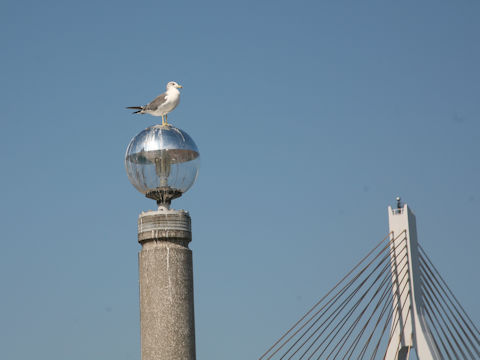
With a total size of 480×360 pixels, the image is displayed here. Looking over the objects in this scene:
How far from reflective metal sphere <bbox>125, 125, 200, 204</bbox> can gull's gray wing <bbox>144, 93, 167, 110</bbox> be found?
2.52 ft

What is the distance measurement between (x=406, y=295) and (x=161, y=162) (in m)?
9.46

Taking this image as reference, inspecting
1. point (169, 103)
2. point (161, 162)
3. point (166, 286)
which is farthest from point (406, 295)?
point (161, 162)

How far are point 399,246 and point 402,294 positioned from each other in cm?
104

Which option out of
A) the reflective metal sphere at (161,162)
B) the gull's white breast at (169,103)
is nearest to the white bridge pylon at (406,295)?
the gull's white breast at (169,103)

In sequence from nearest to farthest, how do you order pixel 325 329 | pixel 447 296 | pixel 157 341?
pixel 157 341 < pixel 325 329 < pixel 447 296

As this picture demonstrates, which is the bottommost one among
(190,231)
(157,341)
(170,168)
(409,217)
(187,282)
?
(157,341)

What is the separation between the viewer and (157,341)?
994 centimetres

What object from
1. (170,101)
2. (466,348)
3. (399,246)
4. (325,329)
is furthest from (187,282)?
(466,348)

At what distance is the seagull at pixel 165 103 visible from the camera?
11.2 meters

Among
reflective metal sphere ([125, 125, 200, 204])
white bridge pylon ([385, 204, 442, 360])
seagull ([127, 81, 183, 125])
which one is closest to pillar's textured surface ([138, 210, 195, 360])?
reflective metal sphere ([125, 125, 200, 204])

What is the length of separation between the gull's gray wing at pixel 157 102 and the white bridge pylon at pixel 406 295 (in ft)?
28.6

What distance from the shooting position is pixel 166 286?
10062mm

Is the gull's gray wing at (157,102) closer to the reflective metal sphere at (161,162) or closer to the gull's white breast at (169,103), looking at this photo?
the gull's white breast at (169,103)

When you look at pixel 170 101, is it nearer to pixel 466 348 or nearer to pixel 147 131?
pixel 147 131
